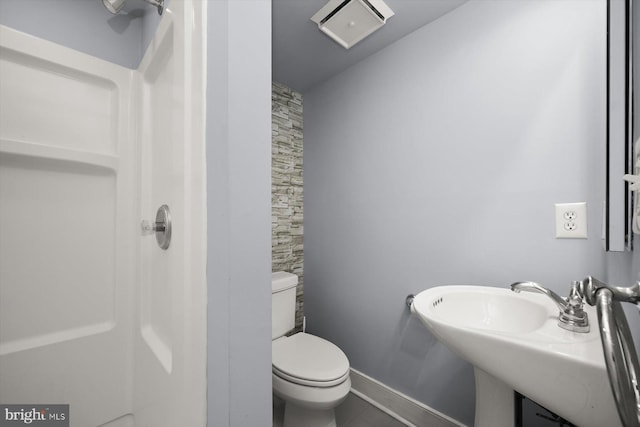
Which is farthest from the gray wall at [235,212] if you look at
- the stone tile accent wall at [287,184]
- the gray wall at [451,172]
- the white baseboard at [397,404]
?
the stone tile accent wall at [287,184]

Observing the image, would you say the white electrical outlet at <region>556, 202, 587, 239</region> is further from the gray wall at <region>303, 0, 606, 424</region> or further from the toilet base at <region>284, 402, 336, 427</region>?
the toilet base at <region>284, 402, 336, 427</region>

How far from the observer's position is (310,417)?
1.22m

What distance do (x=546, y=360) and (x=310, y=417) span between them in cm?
106

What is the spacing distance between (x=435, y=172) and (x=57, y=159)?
5.23ft

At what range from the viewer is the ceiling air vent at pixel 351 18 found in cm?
122

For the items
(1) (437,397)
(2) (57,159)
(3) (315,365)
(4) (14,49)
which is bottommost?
(1) (437,397)

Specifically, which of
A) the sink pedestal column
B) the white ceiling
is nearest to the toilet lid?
the sink pedestal column

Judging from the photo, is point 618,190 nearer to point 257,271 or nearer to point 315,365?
point 257,271

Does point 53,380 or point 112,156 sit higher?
point 112,156

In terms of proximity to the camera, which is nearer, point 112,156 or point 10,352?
point 10,352

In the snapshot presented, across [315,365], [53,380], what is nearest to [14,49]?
[53,380]

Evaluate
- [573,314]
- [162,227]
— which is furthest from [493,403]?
[162,227]

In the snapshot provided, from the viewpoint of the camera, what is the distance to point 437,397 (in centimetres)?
132

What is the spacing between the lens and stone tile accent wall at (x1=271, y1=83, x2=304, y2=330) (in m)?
1.88
